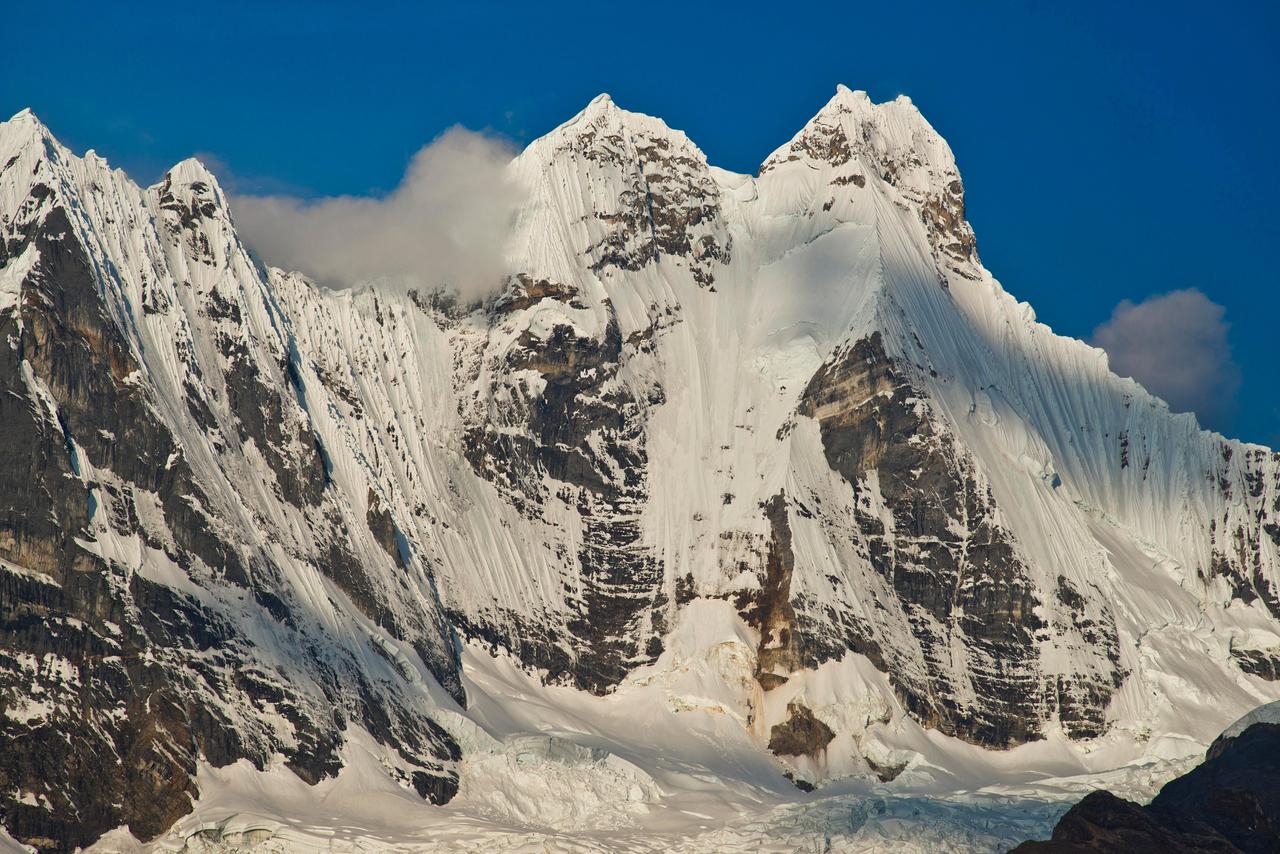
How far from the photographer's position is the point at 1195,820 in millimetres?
163875

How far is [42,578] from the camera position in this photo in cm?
19800

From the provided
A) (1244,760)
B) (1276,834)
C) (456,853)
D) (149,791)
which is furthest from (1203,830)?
(149,791)

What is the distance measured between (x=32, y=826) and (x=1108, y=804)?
280ft

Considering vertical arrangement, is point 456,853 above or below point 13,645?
below

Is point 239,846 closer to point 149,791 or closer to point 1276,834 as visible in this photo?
point 149,791

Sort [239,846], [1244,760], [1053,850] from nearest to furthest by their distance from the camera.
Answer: [1053,850] → [1244,760] → [239,846]

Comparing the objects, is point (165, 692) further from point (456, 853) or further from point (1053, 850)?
point (1053, 850)

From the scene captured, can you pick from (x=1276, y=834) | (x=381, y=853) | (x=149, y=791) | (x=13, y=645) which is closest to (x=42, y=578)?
(x=13, y=645)

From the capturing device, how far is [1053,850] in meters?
159

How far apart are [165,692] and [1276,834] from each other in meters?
91.5

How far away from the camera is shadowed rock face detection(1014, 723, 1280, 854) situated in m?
159

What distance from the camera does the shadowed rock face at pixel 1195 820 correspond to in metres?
159

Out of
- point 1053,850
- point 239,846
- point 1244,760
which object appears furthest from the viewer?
point 239,846

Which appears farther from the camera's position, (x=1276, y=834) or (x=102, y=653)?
(x=102, y=653)
